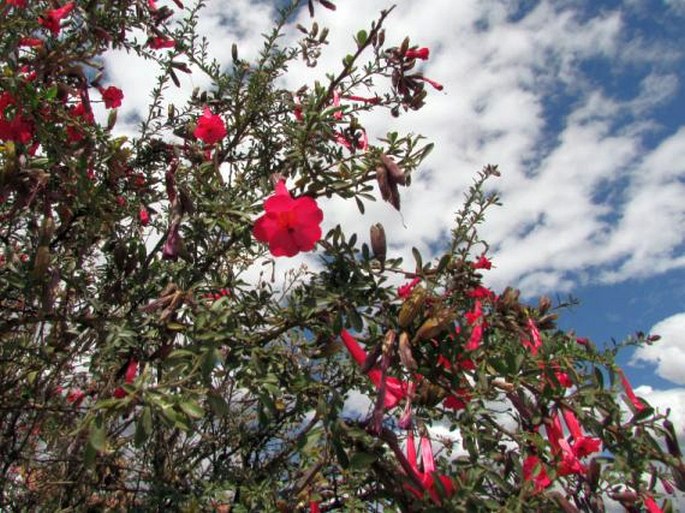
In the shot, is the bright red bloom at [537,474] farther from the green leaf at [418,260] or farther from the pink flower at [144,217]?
the pink flower at [144,217]

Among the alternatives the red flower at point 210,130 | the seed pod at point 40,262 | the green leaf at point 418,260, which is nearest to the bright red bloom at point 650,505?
the green leaf at point 418,260

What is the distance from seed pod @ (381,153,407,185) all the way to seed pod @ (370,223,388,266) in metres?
0.12

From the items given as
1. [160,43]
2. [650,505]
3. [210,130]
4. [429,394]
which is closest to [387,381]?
[429,394]

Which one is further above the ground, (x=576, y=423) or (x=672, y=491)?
(x=576, y=423)

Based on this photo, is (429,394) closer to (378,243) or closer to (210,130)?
(378,243)

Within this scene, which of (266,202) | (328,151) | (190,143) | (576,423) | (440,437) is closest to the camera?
(266,202)

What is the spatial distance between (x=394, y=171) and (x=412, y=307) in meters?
0.34

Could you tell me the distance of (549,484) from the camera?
131 centimetres

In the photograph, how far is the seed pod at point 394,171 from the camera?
56.0 inches

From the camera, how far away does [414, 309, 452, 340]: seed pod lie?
1282 millimetres

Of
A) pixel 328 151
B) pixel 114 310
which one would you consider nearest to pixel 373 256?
pixel 328 151

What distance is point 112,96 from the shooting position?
2.34 meters

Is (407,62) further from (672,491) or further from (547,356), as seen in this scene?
(672,491)

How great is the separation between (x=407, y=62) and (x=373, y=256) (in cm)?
94
